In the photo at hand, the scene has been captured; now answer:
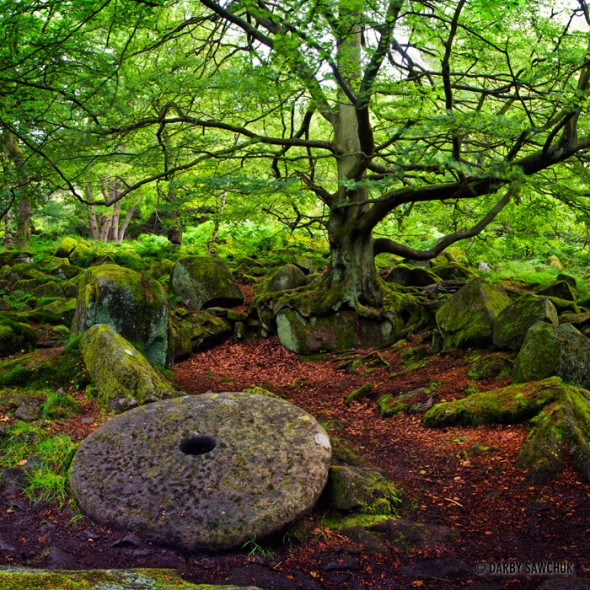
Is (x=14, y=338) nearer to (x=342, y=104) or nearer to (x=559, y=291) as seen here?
(x=342, y=104)

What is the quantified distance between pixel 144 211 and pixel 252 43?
10.3 metres

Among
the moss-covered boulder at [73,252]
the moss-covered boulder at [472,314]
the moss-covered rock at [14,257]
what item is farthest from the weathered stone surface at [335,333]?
the moss-covered rock at [14,257]

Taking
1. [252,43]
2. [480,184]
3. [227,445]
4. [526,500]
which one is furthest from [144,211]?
[526,500]

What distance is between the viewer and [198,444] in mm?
4148

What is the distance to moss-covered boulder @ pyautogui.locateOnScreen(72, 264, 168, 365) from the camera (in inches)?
293

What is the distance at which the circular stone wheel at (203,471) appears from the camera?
10.7 feet

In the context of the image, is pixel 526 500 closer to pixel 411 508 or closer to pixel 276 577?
pixel 411 508

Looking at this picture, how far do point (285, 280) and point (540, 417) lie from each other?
8613 millimetres

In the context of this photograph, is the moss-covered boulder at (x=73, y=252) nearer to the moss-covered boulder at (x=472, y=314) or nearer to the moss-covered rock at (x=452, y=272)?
the moss-covered rock at (x=452, y=272)

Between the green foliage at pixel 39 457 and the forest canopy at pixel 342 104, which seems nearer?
the green foliage at pixel 39 457

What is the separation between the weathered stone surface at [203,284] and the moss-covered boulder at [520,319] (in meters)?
6.96

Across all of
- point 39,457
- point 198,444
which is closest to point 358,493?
point 198,444

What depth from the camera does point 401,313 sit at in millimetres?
10367

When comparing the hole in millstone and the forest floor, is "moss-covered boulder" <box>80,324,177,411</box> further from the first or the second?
the hole in millstone
